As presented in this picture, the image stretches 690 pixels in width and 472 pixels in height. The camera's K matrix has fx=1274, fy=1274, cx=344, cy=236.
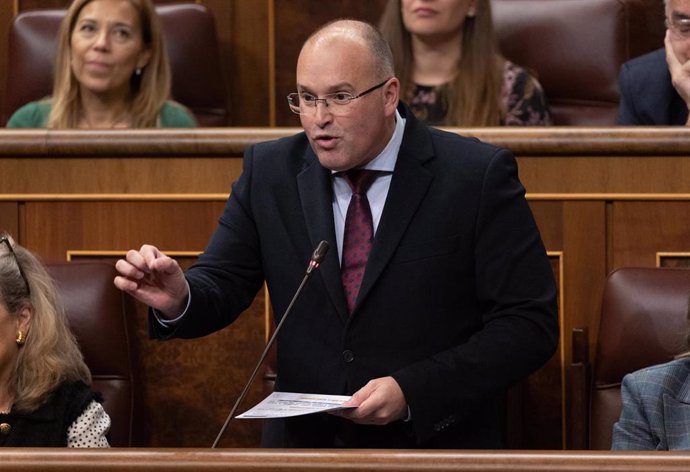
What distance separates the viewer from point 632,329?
123 centimetres

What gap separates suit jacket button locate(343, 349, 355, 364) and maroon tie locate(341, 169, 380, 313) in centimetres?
4

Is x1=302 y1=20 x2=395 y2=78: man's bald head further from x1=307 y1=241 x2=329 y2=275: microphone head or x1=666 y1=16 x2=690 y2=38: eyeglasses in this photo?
x1=666 y1=16 x2=690 y2=38: eyeglasses

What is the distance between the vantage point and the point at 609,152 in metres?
1.33

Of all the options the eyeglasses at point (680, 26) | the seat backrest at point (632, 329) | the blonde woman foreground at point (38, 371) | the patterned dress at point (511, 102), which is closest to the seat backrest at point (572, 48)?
the patterned dress at point (511, 102)

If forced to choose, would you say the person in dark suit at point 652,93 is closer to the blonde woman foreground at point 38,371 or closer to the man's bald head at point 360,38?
the man's bald head at point 360,38

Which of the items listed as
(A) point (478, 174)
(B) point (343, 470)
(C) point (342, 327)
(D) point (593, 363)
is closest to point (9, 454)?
(B) point (343, 470)

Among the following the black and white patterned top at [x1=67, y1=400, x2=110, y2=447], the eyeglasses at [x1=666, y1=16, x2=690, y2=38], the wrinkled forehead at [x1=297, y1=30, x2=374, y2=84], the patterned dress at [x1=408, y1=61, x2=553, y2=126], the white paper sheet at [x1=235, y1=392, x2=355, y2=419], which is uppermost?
the eyeglasses at [x1=666, y1=16, x2=690, y2=38]

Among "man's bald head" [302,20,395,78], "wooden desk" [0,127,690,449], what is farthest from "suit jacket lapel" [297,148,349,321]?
"wooden desk" [0,127,690,449]

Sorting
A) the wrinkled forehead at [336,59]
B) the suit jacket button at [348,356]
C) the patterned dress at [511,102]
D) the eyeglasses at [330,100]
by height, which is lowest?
the suit jacket button at [348,356]

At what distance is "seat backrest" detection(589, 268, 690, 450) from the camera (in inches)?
48.0

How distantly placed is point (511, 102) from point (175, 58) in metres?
0.54

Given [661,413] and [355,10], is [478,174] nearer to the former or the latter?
[661,413]

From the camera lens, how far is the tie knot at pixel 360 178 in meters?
1.14

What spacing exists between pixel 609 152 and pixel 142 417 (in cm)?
56
